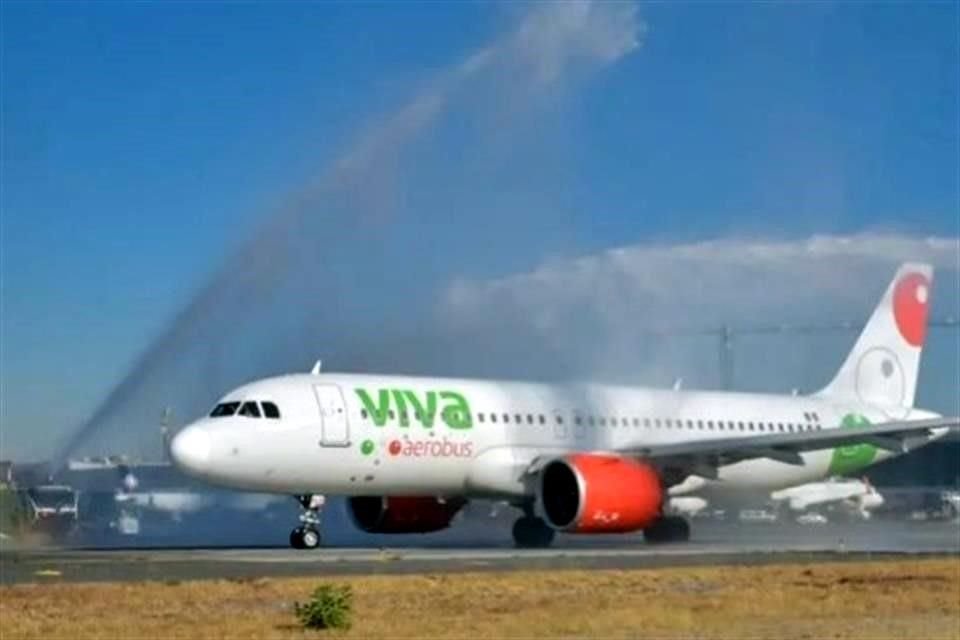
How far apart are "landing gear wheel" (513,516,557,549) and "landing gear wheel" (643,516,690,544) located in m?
2.75

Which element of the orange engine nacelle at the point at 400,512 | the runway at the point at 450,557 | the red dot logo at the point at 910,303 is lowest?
the runway at the point at 450,557

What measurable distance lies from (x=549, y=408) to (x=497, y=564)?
49.7 feet

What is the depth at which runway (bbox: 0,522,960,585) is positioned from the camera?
3381 centimetres

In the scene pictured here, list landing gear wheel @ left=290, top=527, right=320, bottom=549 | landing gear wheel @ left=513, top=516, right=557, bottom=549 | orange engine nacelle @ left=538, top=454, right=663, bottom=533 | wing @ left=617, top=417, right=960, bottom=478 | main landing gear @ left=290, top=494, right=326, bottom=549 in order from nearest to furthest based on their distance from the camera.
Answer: landing gear wheel @ left=290, top=527, right=320, bottom=549, main landing gear @ left=290, top=494, right=326, bottom=549, orange engine nacelle @ left=538, top=454, right=663, bottom=533, wing @ left=617, top=417, right=960, bottom=478, landing gear wheel @ left=513, top=516, right=557, bottom=549

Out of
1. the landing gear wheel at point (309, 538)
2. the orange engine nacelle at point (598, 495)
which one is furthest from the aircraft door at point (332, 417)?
the orange engine nacelle at point (598, 495)

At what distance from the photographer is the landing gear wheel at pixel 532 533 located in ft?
164

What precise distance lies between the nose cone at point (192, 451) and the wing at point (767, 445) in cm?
1248

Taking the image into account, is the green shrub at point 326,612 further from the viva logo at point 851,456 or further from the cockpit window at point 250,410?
the viva logo at point 851,456

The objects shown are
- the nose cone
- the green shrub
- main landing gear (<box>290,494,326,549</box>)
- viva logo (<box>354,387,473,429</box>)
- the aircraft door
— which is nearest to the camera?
the green shrub

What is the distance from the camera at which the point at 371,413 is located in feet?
153

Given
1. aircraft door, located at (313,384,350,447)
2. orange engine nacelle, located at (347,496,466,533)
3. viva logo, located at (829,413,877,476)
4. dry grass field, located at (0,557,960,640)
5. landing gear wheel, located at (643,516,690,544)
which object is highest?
aircraft door, located at (313,384,350,447)

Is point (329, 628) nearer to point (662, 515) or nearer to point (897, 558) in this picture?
point (897, 558)

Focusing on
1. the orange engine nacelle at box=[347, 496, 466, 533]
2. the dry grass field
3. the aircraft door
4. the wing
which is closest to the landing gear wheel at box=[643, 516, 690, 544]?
the wing

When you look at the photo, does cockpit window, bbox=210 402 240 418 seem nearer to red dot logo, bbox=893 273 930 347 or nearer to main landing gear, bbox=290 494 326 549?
main landing gear, bbox=290 494 326 549
